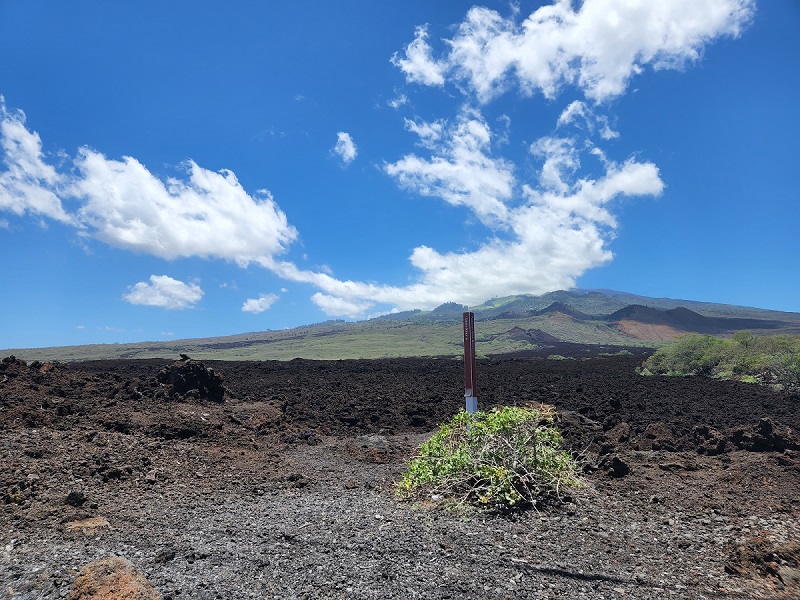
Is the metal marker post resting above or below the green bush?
above

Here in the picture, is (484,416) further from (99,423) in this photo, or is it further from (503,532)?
(99,423)

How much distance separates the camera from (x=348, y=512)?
6.06 metres

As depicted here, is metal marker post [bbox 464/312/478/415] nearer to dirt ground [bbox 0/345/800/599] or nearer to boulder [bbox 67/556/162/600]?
dirt ground [bbox 0/345/800/599]

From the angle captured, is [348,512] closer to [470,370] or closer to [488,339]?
[470,370]

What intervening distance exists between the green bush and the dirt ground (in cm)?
30

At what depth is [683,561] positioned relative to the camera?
4.54 metres

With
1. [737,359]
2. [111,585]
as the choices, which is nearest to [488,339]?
[737,359]

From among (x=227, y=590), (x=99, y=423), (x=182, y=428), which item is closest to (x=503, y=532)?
(x=227, y=590)

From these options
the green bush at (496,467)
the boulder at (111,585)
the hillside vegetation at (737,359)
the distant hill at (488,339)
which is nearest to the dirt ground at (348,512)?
the green bush at (496,467)

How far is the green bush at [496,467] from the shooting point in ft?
20.1

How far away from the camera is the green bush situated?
20.1 feet

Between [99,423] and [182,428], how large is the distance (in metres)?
1.53

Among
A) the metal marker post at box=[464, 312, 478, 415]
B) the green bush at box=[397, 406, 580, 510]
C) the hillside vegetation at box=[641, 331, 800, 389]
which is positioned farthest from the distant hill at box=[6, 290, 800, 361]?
the green bush at box=[397, 406, 580, 510]

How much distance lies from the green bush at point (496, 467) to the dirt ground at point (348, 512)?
30cm
